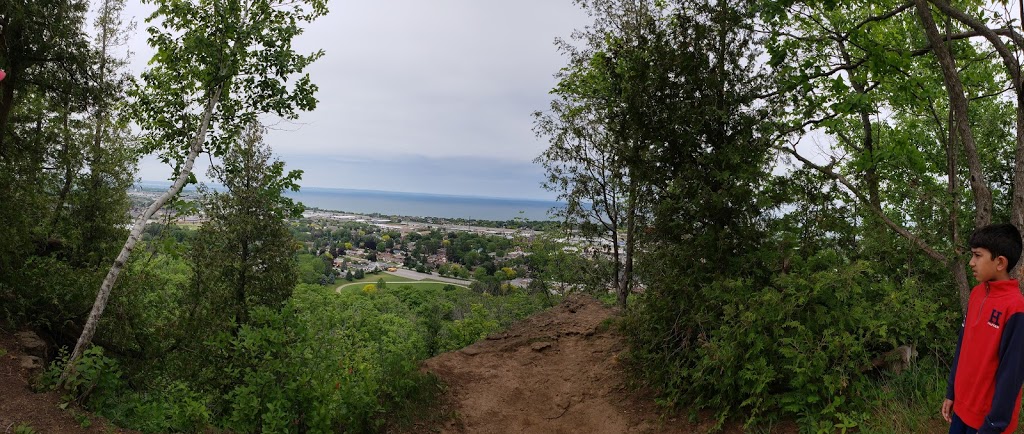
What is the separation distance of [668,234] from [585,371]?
3.03 meters

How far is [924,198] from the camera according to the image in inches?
233

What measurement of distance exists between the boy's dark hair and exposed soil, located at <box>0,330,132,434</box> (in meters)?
7.90

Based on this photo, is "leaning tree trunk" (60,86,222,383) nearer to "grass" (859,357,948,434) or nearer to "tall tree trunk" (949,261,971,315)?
"grass" (859,357,948,434)

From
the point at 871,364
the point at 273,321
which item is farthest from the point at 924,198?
the point at 273,321

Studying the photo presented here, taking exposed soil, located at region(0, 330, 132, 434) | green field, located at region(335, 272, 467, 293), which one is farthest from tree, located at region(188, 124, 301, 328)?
green field, located at region(335, 272, 467, 293)

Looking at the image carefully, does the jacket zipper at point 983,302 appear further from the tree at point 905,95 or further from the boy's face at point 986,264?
the tree at point 905,95

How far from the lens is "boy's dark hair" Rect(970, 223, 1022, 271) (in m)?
2.86

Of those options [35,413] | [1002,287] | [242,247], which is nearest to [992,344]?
[1002,287]

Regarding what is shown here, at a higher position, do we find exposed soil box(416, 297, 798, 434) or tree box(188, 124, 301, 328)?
tree box(188, 124, 301, 328)

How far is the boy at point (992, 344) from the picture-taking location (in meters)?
2.74

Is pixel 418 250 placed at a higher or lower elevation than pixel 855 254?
lower

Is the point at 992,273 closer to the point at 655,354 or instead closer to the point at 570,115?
the point at 655,354

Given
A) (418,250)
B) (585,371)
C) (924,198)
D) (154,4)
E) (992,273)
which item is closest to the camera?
(992,273)

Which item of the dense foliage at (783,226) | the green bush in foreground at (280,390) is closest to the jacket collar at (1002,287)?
the dense foliage at (783,226)
